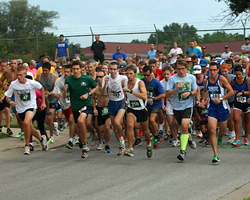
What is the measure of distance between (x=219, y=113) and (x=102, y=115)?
2.79 m

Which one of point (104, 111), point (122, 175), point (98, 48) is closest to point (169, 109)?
point (104, 111)

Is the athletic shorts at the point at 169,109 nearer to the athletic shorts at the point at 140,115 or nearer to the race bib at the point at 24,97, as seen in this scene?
the athletic shorts at the point at 140,115

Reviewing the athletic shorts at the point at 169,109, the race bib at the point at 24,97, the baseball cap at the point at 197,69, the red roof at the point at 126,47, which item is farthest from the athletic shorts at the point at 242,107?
the red roof at the point at 126,47

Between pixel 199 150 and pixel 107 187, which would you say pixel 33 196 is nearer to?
pixel 107 187

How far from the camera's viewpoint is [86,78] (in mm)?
12523

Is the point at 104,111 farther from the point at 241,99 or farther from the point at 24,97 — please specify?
the point at 241,99

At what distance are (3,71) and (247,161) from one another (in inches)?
311

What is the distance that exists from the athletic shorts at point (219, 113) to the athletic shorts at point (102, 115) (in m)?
2.53

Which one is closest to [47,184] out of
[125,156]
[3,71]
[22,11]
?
[125,156]

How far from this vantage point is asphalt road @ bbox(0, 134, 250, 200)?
27.8 ft

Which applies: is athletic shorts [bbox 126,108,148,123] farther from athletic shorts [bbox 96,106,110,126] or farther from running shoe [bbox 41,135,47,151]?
running shoe [bbox 41,135,47,151]

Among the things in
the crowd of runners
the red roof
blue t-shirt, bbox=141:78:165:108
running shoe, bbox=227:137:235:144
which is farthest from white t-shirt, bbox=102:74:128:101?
the red roof

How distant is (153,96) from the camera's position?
13148mm

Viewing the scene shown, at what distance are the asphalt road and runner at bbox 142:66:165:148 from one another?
62 centimetres
